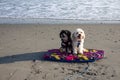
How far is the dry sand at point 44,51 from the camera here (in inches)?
251

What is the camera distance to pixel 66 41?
7125 mm

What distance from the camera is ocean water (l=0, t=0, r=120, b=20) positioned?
1168 cm

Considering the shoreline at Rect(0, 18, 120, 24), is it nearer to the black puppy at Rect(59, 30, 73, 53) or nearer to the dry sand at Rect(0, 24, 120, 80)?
the dry sand at Rect(0, 24, 120, 80)

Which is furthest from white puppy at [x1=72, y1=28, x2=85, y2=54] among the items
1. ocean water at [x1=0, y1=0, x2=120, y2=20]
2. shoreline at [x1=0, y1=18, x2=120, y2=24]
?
ocean water at [x1=0, y1=0, x2=120, y2=20]

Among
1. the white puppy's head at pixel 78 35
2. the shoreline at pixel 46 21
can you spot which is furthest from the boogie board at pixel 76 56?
the shoreline at pixel 46 21

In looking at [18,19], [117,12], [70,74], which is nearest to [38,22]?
[18,19]

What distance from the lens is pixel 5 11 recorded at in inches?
505

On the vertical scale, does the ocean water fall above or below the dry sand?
above

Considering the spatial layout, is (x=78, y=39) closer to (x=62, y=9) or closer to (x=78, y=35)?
(x=78, y=35)

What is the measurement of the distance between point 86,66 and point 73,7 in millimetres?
6573

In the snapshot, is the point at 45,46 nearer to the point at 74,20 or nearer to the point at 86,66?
the point at 86,66

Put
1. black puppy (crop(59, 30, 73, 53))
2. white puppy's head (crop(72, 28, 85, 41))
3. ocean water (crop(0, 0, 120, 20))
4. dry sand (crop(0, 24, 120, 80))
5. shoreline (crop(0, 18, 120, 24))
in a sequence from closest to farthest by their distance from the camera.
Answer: dry sand (crop(0, 24, 120, 80)), white puppy's head (crop(72, 28, 85, 41)), black puppy (crop(59, 30, 73, 53)), shoreline (crop(0, 18, 120, 24)), ocean water (crop(0, 0, 120, 20))

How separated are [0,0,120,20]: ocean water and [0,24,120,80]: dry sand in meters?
1.36

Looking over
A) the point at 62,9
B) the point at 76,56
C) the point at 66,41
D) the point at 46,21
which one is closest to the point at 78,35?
the point at 66,41
